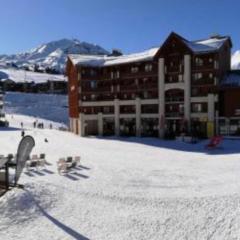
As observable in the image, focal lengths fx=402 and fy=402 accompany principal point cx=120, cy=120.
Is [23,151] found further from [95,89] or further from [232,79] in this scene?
[95,89]

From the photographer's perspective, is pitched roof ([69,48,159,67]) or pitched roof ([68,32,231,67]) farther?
pitched roof ([69,48,159,67])

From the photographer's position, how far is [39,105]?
495 feet

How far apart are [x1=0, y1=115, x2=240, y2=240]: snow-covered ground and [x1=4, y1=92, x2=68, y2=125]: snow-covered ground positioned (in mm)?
98989

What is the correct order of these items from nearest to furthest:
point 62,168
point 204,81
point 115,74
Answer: point 62,168
point 204,81
point 115,74

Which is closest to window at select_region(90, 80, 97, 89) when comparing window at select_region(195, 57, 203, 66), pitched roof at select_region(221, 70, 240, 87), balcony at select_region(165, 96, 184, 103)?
balcony at select_region(165, 96, 184, 103)

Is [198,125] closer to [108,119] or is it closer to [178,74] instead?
[178,74]

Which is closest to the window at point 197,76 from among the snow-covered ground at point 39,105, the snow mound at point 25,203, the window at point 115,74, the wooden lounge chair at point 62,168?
the window at point 115,74

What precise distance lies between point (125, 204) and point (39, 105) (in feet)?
429

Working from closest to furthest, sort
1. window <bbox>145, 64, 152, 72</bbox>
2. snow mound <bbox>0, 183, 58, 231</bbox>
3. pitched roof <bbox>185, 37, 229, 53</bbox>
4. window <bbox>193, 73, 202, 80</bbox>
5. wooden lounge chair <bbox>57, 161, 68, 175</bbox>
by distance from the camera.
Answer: snow mound <bbox>0, 183, 58, 231</bbox> < wooden lounge chair <bbox>57, 161, 68, 175</bbox> < pitched roof <bbox>185, 37, 229, 53</bbox> < window <bbox>193, 73, 202, 80</bbox> < window <bbox>145, 64, 152, 72</bbox>

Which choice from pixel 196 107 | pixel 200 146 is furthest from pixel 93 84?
pixel 200 146

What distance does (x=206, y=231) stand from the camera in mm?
20859

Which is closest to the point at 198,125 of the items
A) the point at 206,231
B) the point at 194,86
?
the point at 194,86

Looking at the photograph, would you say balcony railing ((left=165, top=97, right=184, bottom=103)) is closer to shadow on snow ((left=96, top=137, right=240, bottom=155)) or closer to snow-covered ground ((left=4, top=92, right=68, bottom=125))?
shadow on snow ((left=96, top=137, right=240, bottom=155))

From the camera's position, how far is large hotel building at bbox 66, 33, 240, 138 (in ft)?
200
